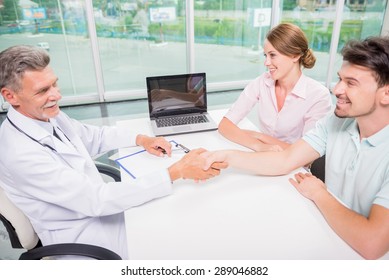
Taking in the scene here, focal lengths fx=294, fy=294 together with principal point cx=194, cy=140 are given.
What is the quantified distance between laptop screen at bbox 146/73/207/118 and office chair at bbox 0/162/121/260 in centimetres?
103

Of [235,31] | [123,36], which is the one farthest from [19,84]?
[235,31]

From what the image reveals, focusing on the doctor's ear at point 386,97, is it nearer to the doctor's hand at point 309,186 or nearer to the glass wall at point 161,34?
the doctor's hand at point 309,186

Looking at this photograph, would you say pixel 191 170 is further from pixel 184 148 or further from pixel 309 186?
pixel 309 186

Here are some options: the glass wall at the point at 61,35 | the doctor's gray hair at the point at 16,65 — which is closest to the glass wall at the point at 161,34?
the glass wall at the point at 61,35

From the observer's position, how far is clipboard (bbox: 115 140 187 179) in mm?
1438

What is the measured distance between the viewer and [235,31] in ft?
16.4

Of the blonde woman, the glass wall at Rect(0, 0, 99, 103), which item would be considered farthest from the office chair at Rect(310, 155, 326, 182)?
the glass wall at Rect(0, 0, 99, 103)

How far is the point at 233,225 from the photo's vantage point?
1.08 metres

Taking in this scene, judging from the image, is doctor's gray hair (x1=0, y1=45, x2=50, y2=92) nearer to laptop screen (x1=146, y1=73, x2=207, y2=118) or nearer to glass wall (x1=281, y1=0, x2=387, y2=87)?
laptop screen (x1=146, y1=73, x2=207, y2=118)
